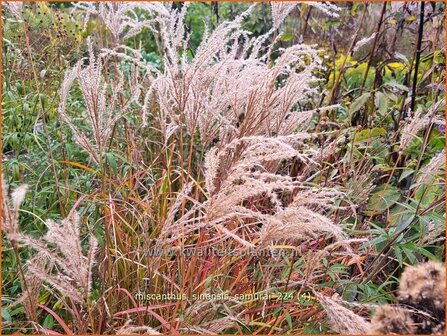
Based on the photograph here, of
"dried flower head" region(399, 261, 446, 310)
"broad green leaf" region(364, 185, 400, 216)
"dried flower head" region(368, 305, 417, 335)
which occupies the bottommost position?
"broad green leaf" region(364, 185, 400, 216)

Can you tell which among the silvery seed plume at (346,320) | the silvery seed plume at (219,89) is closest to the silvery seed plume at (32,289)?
the silvery seed plume at (219,89)

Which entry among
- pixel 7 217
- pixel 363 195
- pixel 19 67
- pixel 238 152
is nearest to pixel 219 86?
pixel 238 152

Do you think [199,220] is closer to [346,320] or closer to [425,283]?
[346,320]

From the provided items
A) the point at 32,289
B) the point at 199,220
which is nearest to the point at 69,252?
the point at 32,289

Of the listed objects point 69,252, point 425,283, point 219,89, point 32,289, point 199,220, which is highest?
point 219,89

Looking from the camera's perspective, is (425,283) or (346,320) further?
(346,320)

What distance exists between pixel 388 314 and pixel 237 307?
37.5 inches

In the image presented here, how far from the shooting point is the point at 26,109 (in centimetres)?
299

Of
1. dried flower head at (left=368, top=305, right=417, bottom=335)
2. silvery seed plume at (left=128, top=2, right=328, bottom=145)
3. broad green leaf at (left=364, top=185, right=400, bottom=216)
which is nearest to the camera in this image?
dried flower head at (left=368, top=305, right=417, bottom=335)

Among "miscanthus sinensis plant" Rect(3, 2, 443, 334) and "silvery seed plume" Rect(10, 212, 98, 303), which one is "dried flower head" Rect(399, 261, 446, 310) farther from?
"silvery seed plume" Rect(10, 212, 98, 303)

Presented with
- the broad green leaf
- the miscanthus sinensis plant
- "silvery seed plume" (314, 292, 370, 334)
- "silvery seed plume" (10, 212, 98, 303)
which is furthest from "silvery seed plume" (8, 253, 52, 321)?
the broad green leaf

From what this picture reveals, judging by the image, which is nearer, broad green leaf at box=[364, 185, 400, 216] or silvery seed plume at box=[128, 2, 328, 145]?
silvery seed plume at box=[128, 2, 328, 145]

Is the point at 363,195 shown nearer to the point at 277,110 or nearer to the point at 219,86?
the point at 277,110

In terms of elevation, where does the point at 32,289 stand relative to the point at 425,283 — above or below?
below
